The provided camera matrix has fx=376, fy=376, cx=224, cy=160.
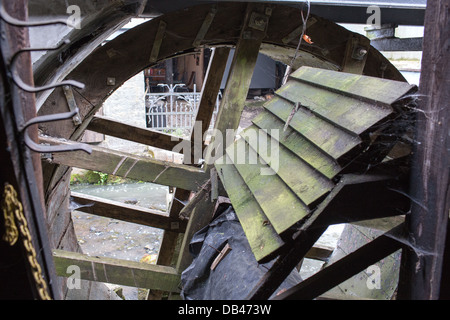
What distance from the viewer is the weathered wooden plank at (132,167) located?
3.15m

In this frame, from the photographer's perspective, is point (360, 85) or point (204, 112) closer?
point (360, 85)

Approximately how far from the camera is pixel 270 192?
223 centimetres

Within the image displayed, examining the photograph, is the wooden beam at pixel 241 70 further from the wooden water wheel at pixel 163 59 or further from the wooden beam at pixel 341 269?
the wooden beam at pixel 341 269

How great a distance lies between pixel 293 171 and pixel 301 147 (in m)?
0.18

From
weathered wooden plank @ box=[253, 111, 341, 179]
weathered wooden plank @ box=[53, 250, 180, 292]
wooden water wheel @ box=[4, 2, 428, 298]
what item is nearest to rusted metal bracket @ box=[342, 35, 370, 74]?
wooden water wheel @ box=[4, 2, 428, 298]

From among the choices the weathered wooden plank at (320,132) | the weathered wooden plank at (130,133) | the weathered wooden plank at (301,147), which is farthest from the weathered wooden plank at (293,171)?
Result: the weathered wooden plank at (130,133)

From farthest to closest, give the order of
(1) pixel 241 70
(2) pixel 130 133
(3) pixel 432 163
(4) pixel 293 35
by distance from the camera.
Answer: (2) pixel 130 133, (4) pixel 293 35, (1) pixel 241 70, (3) pixel 432 163

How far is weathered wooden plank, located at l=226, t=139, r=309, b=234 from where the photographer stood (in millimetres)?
1906

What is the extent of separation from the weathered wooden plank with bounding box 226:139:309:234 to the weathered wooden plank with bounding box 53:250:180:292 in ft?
4.36

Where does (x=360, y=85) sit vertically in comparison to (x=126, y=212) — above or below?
above

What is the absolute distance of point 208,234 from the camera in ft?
10.9

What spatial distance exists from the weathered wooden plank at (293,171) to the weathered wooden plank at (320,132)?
0.14 metres

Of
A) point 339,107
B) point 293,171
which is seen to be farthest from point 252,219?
point 339,107

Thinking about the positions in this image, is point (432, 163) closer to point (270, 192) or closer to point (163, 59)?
point (270, 192)
